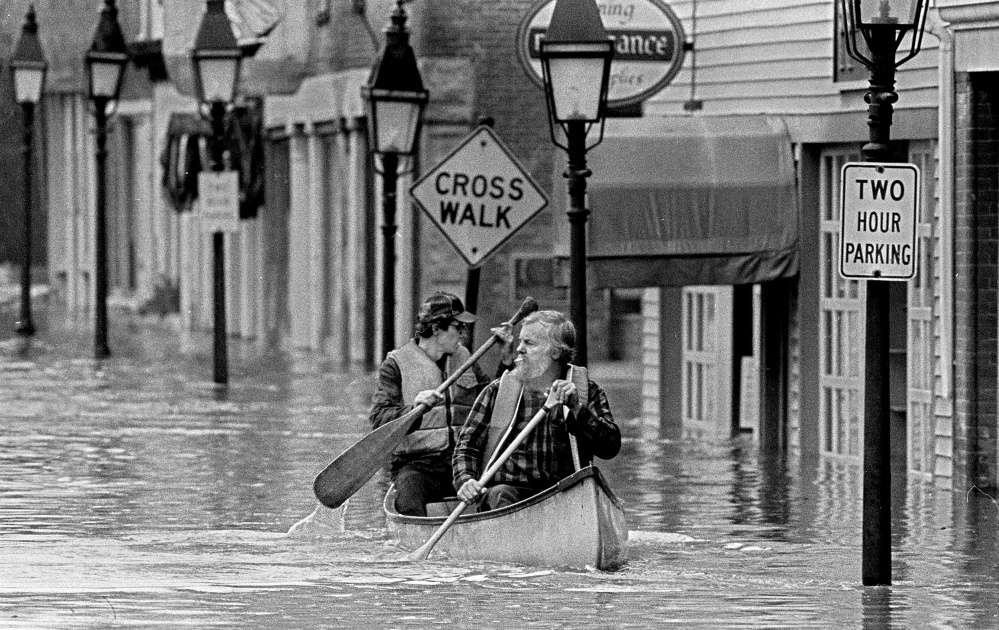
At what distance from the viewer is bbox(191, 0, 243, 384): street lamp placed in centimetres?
3073

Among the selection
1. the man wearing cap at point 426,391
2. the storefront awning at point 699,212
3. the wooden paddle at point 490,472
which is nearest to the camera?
the wooden paddle at point 490,472

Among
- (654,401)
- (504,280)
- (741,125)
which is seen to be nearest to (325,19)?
(504,280)

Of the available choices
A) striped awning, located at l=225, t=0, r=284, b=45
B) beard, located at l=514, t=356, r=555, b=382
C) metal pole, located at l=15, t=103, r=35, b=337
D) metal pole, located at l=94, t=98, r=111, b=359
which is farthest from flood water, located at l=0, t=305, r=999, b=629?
metal pole, located at l=15, t=103, r=35, b=337

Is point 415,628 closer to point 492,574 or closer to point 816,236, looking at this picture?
point 492,574

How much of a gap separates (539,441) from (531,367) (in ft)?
1.25

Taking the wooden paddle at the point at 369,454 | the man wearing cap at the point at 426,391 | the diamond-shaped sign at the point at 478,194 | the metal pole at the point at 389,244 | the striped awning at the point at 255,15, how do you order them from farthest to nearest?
1. the striped awning at the point at 255,15
2. the metal pole at the point at 389,244
3. the diamond-shaped sign at the point at 478,194
4. the man wearing cap at the point at 426,391
5. the wooden paddle at the point at 369,454

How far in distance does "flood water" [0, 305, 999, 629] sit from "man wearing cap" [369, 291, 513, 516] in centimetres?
47

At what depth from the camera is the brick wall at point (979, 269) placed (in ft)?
63.3

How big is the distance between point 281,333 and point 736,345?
17.7 m

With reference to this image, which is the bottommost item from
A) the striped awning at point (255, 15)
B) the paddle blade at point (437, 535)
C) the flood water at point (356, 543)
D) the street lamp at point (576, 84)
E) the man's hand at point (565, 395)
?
the flood water at point (356, 543)

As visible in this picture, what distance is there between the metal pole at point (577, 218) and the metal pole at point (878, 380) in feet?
15.4

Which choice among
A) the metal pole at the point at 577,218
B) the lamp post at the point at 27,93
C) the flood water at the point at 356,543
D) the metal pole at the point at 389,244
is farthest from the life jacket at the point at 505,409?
the lamp post at the point at 27,93

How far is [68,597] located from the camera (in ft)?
41.0

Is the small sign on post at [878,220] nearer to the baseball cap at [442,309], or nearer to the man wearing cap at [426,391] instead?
the man wearing cap at [426,391]
